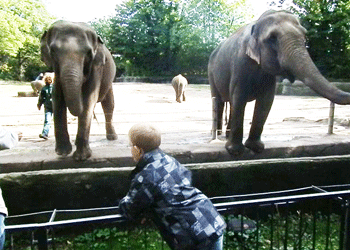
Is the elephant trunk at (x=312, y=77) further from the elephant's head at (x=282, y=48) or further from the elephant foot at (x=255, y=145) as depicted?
the elephant foot at (x=255, y=145)

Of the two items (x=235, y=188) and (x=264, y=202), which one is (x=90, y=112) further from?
(x=264, y=202)

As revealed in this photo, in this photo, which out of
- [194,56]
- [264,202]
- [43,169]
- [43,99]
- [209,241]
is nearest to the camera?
[209,241]

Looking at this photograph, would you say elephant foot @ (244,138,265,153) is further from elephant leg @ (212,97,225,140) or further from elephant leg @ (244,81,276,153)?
elephant leg @ (212,97,225,140)

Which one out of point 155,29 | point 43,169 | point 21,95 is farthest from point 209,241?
point 155,29

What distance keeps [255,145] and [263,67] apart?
1.33 metres

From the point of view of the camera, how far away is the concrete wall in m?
4.88

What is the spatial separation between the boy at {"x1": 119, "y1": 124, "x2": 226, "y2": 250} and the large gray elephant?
2565mm

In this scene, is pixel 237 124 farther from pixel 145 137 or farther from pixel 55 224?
pixel 55 224

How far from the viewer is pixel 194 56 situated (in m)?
44.8

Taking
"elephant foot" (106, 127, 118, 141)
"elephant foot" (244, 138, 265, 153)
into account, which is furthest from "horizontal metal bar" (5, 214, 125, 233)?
"elephant foot" (106, 127, 118, 141)

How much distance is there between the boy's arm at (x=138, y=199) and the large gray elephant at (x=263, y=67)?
281 cm

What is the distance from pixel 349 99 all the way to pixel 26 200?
3.88 metres

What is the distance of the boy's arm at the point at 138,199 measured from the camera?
7.69 feet

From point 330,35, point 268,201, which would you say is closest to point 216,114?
point 268,201
